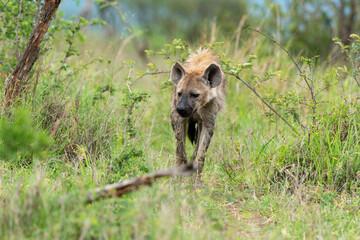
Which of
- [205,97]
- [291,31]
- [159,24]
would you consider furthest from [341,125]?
[159,24]

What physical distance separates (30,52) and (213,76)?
1706 mm

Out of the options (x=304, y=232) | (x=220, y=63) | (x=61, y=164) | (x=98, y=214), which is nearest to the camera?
(x=98, y=214)

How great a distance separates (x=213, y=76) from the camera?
15.2 feet

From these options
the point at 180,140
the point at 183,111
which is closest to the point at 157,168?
the point at 183,111

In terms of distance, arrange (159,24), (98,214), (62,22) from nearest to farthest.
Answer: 1. (98,214)
2. (62,22)
3. (159,24)

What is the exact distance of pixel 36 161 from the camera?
3746 millimetres

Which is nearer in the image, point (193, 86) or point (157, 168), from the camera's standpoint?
point (157, 168)

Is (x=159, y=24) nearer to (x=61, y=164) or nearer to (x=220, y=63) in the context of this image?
(x=220, y=63)

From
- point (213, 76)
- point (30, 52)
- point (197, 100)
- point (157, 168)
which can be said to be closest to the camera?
point (157, 168)

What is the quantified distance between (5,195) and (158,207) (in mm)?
965

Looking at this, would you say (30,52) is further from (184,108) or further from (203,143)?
(203,143)

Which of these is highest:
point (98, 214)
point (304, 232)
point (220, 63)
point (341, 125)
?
point (220, 63)

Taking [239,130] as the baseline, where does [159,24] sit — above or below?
above

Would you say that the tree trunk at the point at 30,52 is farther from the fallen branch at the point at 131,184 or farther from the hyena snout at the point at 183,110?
the fallen branch at the point at 131,184
